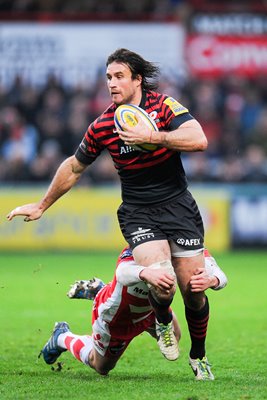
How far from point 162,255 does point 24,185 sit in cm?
1304

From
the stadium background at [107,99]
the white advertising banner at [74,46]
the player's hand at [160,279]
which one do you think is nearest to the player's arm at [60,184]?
the player's hand at [160,279]

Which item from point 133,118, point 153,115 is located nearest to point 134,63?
point 153,115

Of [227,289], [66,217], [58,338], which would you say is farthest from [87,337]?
[66,217]

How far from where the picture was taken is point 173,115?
7059 mm

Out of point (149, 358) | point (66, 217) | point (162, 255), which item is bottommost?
point (66, 217)

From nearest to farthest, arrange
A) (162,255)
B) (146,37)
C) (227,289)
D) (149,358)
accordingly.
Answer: (162,255) → (149,358) → (227,289) → (146,37)

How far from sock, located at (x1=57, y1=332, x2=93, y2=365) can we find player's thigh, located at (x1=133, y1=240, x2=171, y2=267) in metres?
1.06

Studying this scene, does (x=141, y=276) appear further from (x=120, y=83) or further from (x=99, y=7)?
(x=99, y=7)

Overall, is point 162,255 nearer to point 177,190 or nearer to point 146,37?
point 177,190

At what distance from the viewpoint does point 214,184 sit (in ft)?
64.5

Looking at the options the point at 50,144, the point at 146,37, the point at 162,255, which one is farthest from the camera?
the point at 146,37

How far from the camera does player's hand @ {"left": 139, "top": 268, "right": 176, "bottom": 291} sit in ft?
21.7

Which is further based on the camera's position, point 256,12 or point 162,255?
point 256,12

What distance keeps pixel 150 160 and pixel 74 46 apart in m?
16.7
